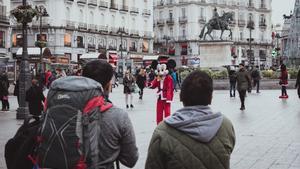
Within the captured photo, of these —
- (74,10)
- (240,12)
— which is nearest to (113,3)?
(74,10)

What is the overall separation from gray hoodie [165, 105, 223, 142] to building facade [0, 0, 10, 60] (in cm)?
6342

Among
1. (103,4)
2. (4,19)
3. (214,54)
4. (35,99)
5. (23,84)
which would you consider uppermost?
(103,4)

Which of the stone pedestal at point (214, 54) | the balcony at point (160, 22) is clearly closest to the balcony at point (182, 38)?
the balcony at point (160, 22)

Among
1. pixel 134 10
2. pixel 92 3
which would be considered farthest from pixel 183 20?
pixel 92 3

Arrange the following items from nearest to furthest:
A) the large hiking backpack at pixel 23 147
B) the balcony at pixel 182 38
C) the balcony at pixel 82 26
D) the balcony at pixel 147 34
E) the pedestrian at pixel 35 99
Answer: the large hiking backpack at pixel 23 147
the pedestrian at pixel 35 99
the balcony at pixel 82 26
the balcony at pixel 147 34
the balcony at pixel 182 38

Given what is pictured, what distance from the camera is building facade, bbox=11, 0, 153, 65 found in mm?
71188

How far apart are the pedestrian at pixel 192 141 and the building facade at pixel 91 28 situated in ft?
203

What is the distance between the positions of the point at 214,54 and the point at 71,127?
43.7 m

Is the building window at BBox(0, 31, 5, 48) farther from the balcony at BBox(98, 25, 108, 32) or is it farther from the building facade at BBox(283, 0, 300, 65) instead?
the building facade at BBox(283, 0, 300, 65)

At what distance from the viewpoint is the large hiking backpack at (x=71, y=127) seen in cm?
372

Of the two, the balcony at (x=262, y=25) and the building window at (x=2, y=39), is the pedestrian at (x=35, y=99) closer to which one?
the building window at (x=2, y=39)

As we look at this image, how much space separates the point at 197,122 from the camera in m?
3.84

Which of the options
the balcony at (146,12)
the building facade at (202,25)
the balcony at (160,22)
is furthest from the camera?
the balcony at (160,22)

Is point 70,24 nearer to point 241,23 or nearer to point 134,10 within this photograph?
point 134,10
